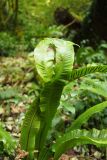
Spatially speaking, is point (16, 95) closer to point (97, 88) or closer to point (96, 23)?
point (97, 88)

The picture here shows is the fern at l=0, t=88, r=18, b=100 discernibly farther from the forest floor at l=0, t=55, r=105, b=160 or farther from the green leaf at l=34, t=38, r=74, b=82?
the green leaf at l=34, t=38, r=74, b=82

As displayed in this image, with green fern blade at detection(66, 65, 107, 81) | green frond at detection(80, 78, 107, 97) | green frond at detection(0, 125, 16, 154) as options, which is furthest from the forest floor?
green fern blade at detection(66, 65, 107, 81)

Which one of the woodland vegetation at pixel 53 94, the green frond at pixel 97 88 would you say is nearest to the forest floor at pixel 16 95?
the woodland vegetation at pixel 53 94

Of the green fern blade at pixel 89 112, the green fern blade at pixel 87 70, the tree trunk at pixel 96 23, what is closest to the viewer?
the green fern blade at pixel 87 70

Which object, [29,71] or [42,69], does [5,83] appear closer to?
[29,71]

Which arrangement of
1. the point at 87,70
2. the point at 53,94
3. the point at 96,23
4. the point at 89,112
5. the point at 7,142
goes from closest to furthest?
1. the point at 87,70
2. the point at 53,94
3. the point at 7,142
4. the point at 89,112
5. the point at 96,23

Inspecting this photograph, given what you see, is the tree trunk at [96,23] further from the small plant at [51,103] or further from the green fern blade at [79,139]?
the green fern blade at [79,139]

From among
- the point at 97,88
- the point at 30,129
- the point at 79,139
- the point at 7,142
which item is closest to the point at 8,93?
the point at 97,88
